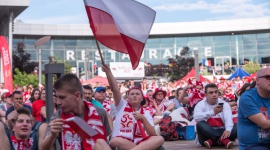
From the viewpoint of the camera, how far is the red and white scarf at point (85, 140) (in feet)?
14.5

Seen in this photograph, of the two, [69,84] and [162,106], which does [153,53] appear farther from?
[69,84]

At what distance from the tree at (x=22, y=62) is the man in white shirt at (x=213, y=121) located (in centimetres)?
4520

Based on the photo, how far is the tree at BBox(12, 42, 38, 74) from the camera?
54.3 meters

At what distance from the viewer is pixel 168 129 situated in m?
13.6

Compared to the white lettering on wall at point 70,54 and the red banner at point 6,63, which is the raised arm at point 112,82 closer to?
the red banner at point 6,63

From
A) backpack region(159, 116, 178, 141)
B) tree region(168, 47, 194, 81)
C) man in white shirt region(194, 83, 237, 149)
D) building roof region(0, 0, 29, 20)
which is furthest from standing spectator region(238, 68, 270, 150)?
tree region(168, 47, 194, 81)

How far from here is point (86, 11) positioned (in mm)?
6590

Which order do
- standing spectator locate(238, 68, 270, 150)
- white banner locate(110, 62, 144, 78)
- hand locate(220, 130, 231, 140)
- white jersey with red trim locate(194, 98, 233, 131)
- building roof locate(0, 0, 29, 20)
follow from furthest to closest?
white banner locate(110, 62, 144, 78)
building roof locate(0, 0, 29, 20)
white jersey with red trim locate(194, 98, 233, 131)
hand locate(220, 130, 231, 140)
standing spectator locate(238, 68, 270, 150)

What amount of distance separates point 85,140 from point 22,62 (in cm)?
5177

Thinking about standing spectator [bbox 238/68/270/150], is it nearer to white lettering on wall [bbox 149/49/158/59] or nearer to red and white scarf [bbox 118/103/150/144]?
red and white scarf [bbox 118/103/150/144]

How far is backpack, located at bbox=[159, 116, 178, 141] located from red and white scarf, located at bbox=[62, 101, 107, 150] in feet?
28.9

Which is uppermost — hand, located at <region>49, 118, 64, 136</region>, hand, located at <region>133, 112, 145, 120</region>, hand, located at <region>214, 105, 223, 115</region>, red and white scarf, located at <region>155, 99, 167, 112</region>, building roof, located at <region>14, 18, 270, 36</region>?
building roof, located at <region>14, 18, 270, 36</region>

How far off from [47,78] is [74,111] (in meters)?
0.70

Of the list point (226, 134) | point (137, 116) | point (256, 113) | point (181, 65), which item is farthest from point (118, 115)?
point (181, 65)
